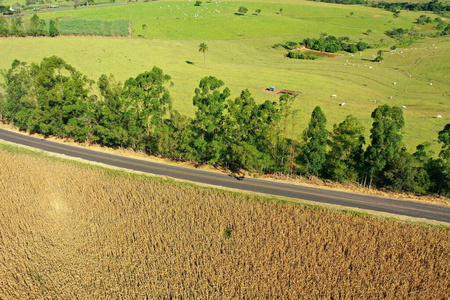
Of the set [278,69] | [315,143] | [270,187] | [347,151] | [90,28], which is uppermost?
[90,28]

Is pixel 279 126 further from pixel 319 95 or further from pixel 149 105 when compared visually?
pixel 319 95

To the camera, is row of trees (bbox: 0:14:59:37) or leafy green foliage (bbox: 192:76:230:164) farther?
row of trees (bbox: 0:14:59:37)

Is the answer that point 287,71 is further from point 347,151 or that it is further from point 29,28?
point 29,28

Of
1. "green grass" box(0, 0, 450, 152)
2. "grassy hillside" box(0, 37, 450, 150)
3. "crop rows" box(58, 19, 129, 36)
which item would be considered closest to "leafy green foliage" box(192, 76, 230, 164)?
"green grass" box(0, 0, 450, 152)

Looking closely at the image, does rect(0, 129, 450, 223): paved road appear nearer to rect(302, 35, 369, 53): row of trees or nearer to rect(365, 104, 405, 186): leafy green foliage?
rect(365, 104, 405, 186): leafy green foliage

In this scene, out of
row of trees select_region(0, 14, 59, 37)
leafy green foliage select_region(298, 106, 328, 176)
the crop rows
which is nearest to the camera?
leafy green foliage select_region(298, 106, 328, 176)

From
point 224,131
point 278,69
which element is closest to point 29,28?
point 278,69

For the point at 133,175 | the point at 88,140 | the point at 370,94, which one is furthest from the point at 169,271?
the point at 370,94
